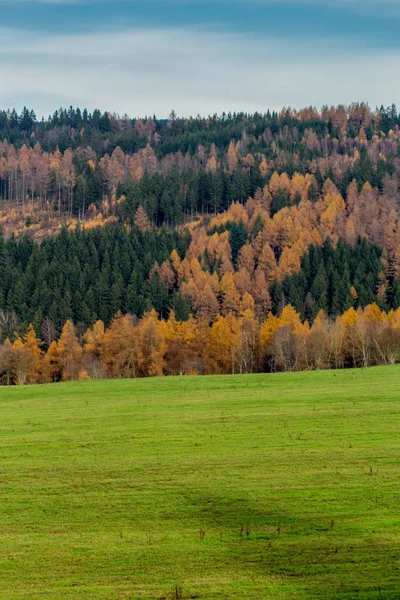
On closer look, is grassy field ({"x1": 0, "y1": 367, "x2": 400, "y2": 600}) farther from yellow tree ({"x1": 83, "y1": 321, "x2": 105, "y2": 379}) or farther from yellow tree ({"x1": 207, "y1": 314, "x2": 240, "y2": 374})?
yellow tree ({"x1": 207, "y1": 314, "x2": 240, "y2": 374})

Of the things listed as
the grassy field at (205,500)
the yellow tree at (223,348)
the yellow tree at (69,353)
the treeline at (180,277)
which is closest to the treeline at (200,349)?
the yellow tree at (69,353)

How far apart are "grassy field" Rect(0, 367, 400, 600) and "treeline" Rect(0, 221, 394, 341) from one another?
92301mm

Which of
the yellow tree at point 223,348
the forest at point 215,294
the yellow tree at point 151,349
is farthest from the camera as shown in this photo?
the yellow tree at point 223,348

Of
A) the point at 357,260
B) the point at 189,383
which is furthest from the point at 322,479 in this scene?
the point at 357,260

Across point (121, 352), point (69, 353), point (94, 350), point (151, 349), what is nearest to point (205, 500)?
point (121, 352)

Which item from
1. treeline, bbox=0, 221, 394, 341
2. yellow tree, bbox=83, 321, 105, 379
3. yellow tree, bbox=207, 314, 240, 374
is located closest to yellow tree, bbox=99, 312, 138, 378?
yellow tree, bbox=83, 321, 105, 379

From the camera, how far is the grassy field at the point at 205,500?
20531 millimetres

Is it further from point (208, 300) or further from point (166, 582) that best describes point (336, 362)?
point (166, 582)

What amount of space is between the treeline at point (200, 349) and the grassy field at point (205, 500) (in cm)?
5599

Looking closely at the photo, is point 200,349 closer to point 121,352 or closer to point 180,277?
point 121,352

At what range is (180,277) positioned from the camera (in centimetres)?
15562

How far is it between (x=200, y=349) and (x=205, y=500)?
281ft

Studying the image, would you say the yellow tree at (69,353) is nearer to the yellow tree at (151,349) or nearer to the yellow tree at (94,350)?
the yellow tree at (94,350)

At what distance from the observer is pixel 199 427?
121ft
